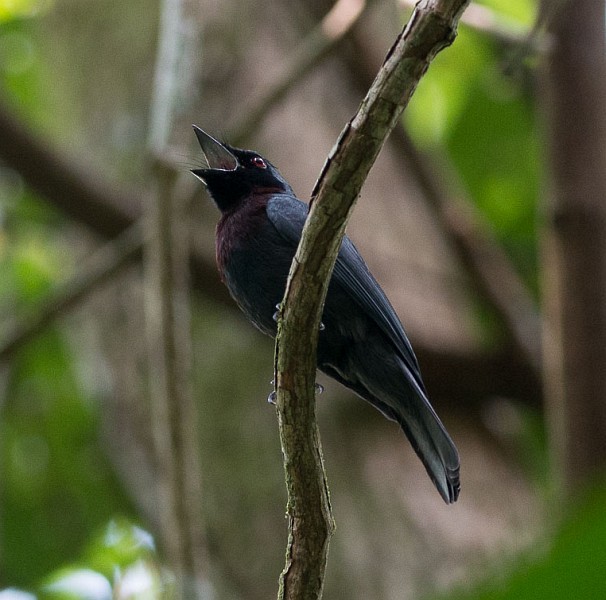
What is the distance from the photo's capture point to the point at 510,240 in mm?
6148

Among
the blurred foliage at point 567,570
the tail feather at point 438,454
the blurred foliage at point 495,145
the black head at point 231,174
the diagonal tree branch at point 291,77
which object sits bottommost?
the blurred foliage at point 567,570

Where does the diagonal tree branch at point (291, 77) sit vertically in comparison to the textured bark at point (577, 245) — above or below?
above

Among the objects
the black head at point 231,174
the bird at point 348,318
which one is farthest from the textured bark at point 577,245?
the black head at point 231,174

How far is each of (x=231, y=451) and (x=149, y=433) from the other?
59 centimetres

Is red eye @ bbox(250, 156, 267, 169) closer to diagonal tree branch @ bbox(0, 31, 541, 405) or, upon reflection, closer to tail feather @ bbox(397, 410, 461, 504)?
diagonal tree branch @ bbox(0, 31, 541, 405)

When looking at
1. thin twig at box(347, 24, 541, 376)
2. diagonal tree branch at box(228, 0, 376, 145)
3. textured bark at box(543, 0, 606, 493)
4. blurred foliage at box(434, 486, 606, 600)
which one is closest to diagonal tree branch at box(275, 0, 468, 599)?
blurred foliage at box(434, 486, 606, 600)

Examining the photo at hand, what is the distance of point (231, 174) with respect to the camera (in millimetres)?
3342

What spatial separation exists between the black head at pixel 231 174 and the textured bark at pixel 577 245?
1.12 meters

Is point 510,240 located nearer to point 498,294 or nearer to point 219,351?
point 498,294

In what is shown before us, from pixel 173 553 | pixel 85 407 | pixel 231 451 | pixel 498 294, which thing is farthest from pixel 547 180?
pixel 85 407

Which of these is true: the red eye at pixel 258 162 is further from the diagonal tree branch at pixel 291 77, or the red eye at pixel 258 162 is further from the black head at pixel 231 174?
the diagonal tree branch at pixel 291 77

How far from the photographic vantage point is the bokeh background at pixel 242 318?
365 cm

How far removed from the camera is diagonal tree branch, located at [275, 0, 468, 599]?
1.63m

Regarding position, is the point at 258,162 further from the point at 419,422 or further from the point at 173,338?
the point at 419,422
